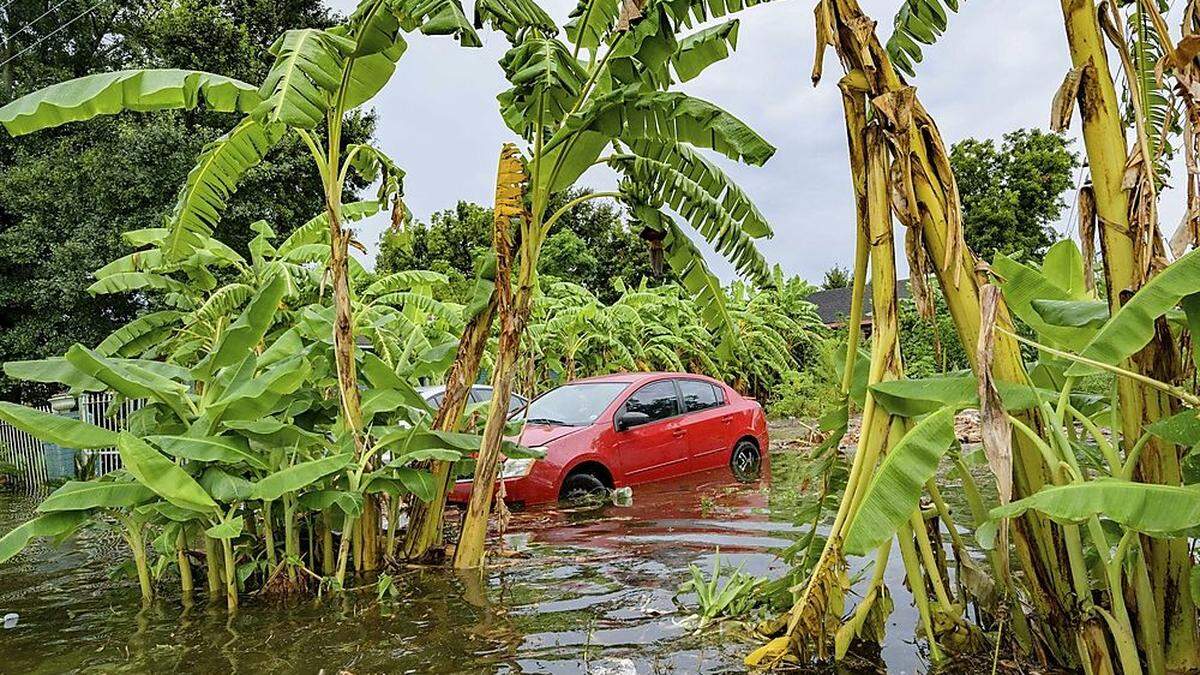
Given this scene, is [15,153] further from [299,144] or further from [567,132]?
[567,132]

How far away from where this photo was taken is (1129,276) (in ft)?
10.1

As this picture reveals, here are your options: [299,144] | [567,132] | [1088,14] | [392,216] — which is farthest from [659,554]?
[299,144]

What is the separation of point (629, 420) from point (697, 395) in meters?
1.84

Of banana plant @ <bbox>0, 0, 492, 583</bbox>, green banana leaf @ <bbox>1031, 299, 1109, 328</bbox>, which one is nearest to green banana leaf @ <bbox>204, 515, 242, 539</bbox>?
banana plant @ <bbox>0, 0, 492, 583</bbox>

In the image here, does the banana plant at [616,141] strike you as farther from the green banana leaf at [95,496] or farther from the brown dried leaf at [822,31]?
the green banana leaf at [95,496]

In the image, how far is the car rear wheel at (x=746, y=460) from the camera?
1159 centimetres

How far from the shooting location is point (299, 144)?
19812 mm

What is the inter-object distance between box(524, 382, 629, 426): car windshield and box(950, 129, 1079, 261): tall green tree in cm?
2391

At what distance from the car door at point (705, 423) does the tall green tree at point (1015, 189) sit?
2208 centimetres

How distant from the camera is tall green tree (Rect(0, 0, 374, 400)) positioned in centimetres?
1836

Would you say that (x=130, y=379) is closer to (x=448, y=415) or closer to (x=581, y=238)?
(x=448, y=415)

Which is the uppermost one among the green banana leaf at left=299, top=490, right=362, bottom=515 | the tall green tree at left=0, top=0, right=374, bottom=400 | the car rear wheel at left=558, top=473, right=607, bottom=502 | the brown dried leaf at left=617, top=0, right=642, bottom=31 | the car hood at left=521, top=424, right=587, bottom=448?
the tall green tree at left=0, top=0, right=374, bottom=400

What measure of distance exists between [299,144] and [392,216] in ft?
46.3

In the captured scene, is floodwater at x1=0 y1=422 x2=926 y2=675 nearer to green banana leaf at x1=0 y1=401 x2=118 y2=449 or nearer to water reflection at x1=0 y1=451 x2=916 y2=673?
water reflection at x1=0 y1=451 x2=916 y2=673
